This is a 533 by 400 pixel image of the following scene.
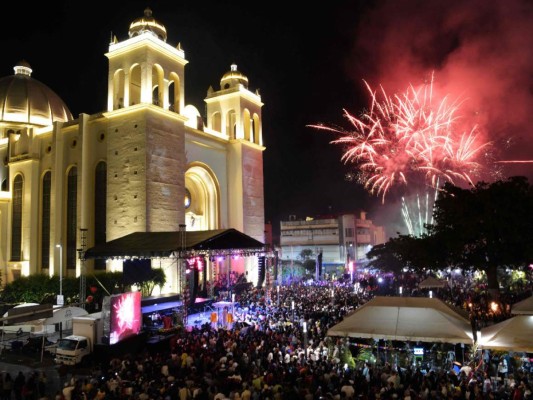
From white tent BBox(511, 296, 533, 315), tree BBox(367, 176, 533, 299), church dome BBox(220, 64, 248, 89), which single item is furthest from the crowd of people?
church dome BBox(220, 64, 248, 89)

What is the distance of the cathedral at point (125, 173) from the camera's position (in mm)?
29281

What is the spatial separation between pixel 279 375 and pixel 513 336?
220 inches

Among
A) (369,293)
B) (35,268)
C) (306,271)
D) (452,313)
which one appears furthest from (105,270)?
(306,271)

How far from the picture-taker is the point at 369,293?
29.3 m

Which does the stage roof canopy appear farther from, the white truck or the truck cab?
the truck cab

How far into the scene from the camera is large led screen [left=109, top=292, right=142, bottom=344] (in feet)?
53.0

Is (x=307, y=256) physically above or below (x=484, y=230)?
below

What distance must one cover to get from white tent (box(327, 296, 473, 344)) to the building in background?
5219cm

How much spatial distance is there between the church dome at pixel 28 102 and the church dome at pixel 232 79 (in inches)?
614

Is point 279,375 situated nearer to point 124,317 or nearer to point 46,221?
point 124,317

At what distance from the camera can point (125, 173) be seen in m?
29.4

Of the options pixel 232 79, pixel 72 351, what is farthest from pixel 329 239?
pixel 72 351

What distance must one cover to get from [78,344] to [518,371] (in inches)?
521

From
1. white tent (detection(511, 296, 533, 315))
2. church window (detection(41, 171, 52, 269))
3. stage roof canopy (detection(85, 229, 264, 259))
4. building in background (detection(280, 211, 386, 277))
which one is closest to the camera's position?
white tent (detection(511, 296, 533, 315))
